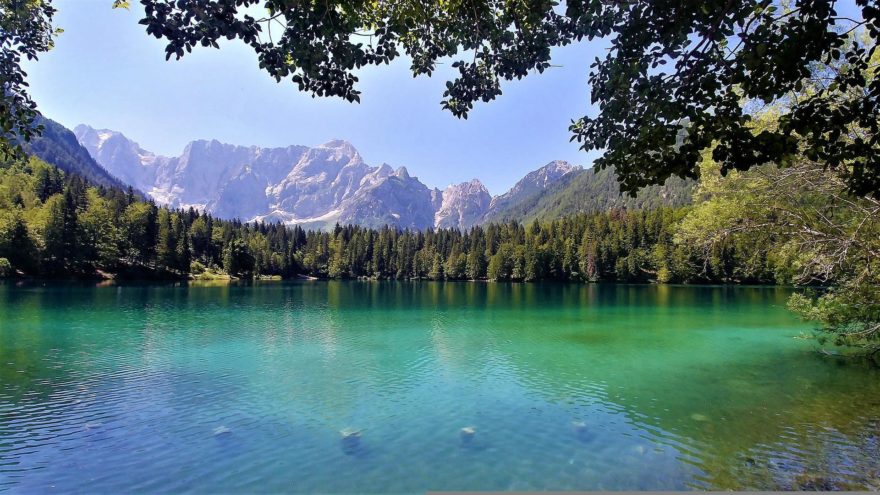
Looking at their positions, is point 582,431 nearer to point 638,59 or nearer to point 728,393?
point 728,393

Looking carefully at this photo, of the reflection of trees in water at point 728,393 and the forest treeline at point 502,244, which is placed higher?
the forest treeline at point 502,244

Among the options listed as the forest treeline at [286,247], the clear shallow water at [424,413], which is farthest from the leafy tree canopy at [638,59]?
the forest treeline at [286,247]

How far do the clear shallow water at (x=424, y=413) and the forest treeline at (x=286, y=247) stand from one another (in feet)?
242

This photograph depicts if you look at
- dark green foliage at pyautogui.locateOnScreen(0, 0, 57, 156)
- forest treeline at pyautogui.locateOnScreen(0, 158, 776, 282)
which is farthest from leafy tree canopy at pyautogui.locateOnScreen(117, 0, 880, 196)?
forest treeline at pyautogui.locateOnScreen(0, 158, 776, 282)

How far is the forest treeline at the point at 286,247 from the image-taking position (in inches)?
4461

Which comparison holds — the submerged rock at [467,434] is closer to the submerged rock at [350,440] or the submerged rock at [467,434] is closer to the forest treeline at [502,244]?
the submerged rock at [350,440]

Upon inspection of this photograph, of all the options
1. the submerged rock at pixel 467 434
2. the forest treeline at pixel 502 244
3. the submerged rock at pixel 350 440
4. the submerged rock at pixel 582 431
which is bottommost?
the submerged rock at pixel 350 440

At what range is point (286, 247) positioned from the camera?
183 meters

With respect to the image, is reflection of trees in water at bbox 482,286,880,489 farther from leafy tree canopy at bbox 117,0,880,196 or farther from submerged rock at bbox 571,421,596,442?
leafy tree canopy at bbox 117,0,880,196

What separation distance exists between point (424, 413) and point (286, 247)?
17669 centimetres

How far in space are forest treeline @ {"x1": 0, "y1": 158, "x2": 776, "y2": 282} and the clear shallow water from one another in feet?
242

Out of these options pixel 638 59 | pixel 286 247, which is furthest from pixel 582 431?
pixel 286 247

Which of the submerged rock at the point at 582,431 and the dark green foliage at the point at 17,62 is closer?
the dark green foliage at the point at 17,62

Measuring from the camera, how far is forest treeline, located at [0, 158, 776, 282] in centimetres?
11331
